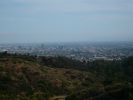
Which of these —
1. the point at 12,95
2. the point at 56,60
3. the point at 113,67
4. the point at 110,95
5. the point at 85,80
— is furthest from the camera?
the point at 56,60

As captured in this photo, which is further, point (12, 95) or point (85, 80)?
point (85, 80)

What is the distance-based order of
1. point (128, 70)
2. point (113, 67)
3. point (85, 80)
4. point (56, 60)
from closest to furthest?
point (85, 80), point (128, 70), point (113, 67), point (56, 60)

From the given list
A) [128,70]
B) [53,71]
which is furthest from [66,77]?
[128,70]

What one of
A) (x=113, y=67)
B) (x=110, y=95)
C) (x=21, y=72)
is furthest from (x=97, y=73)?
(x=110, y=95)

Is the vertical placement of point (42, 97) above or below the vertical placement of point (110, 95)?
below

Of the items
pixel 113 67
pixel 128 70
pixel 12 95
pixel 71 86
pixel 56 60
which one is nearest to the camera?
pixel 12 95

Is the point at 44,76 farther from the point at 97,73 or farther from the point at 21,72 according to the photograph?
the point at 97,73

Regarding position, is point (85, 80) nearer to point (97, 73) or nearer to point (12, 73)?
point (97, 73)

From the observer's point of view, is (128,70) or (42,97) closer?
(42,97)

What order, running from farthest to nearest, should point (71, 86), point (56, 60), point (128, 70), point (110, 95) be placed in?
point (56, 60)
point (128, 70)
point (71, 86)
point (110, 95)
